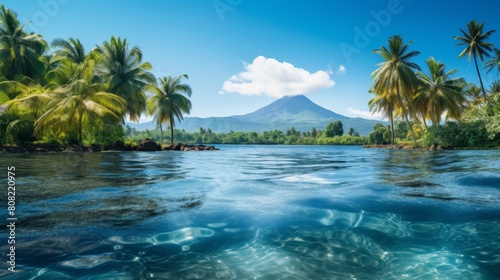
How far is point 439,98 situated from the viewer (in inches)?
1255

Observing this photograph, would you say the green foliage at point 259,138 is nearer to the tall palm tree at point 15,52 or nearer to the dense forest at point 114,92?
the dense forest at point 114,92

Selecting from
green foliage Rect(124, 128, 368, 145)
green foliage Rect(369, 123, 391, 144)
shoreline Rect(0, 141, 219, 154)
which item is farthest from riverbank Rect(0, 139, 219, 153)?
green foliage Rect(124, 128, 368, 145)

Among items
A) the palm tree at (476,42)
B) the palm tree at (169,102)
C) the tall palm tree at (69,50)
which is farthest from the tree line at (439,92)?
the tall palm tree at (69,50)

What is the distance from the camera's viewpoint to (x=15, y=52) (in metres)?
25.1

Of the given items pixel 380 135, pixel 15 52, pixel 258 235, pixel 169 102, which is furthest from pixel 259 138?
pixel 258 235

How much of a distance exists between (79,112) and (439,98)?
35.5 metres

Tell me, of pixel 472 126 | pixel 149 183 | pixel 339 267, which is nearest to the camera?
pixel 339 267

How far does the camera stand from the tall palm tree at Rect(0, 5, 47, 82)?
24.7 m

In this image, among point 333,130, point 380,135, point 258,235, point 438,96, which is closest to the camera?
point 258,235

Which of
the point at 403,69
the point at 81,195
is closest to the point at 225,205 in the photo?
the point at 81,195

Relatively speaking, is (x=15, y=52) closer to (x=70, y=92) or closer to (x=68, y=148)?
(x=70, y=92)

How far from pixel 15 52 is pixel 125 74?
901cm

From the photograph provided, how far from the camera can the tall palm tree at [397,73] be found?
98.3ft

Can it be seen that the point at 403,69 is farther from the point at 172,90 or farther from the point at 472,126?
the point at 172,90
